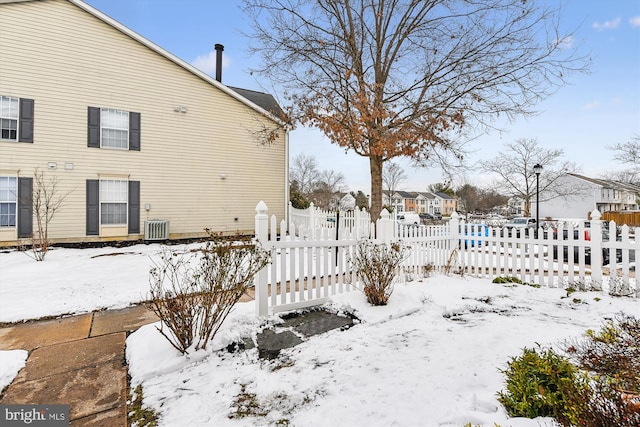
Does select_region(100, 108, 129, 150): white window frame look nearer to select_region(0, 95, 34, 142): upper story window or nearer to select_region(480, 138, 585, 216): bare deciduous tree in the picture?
select_region(0, 95, 34, 142): upper story window

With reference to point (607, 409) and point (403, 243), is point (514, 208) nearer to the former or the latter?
point (403, 243)

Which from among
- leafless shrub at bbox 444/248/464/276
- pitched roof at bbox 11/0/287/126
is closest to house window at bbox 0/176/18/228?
pitched roof at bbox 11/0/287/126

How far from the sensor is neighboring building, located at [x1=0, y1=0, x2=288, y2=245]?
9.22 meters

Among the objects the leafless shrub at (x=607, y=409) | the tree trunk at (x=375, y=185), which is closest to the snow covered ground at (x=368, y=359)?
the leafless shrub at (x=607, y=409)

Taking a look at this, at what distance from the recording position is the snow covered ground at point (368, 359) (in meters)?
2.07

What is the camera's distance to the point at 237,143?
41.1 feet

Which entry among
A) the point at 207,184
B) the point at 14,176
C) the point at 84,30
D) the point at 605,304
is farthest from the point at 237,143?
the point at 605,304

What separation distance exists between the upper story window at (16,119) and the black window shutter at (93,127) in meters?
1.44

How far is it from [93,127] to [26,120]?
1.65m

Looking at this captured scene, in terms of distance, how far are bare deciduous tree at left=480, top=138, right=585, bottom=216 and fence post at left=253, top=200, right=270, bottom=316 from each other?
28.4 meters

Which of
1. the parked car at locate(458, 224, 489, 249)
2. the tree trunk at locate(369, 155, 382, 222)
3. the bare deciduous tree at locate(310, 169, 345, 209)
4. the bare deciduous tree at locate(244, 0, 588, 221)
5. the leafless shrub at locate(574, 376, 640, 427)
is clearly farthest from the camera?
the bare deciduous tree at locate(310, 169, 345, 209)

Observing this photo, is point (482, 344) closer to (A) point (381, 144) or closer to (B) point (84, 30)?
(A) point (381, 144)

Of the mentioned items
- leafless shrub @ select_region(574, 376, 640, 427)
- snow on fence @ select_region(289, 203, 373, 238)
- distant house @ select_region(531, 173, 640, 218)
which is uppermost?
distant house @ select_region(531, 173, 640, 218)

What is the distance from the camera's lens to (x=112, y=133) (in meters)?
10.4
